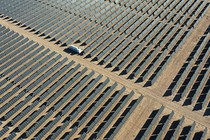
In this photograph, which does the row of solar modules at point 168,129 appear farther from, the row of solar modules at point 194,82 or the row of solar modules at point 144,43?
the row of solar modules at point 144,43

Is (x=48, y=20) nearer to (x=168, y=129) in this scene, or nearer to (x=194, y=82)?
(x=194, y=82)

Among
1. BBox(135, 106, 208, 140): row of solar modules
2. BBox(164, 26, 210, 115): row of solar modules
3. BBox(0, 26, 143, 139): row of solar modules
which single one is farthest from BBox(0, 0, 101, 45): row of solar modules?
BBox(135, 106, 208, 140): row of solar modules

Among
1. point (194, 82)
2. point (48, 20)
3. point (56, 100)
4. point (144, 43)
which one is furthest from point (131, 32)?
point (56, 100)

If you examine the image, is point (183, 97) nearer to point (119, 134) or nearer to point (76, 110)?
point (119, 134)

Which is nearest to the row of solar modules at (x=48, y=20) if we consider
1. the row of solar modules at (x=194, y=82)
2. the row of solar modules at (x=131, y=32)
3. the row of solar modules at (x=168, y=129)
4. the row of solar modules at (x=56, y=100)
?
the row of solar modules at (x=131, y=32)

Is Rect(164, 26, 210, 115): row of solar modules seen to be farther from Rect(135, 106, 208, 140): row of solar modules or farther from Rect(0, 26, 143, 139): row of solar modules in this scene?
Rect(0, 26, 143, 139): row of solar modules

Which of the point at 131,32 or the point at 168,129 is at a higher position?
the point at 131,32

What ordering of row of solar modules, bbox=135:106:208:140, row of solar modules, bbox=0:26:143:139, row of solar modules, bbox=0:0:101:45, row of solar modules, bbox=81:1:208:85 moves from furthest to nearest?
row of solar modules, bbox=0:0:101:45
row of solar modules, bbox=81:1:208:85
row of solar modules, bbox=0:26:143:139
row of solar modules, bbox=135:106:208:140
